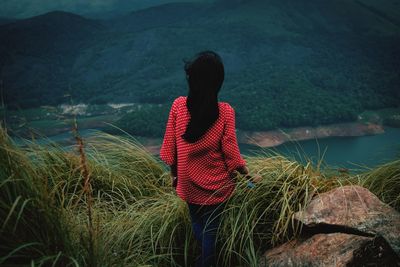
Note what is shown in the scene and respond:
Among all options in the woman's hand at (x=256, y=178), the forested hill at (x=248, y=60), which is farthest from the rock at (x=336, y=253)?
the forested hill at (x=248, y=60)

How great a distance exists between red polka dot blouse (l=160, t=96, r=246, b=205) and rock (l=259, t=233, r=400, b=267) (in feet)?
1.59

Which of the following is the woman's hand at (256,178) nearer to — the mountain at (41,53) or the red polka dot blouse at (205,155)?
the red polka dot blouse at (205,155)

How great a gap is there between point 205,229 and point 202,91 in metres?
0.83

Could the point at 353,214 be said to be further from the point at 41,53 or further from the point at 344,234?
the point at 41,53

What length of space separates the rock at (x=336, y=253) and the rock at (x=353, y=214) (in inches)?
2.7

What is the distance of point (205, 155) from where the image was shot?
7.94 feet

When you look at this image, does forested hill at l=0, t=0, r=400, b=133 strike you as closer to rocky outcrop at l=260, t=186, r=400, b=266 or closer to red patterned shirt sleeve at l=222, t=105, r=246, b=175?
rocky outcrop at l=260, t=186, r=400, b=266

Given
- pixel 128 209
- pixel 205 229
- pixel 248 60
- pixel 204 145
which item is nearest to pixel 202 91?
pixel 204 145

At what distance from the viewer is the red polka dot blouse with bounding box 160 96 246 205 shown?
239cm

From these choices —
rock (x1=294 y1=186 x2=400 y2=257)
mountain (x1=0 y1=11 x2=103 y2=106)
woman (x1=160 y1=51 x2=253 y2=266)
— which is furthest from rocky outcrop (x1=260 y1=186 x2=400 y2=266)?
mountain (x1=0 y1=11 x2=103 y2=106)

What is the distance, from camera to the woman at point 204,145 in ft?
7.43

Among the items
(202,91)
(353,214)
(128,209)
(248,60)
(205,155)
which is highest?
(202,91)

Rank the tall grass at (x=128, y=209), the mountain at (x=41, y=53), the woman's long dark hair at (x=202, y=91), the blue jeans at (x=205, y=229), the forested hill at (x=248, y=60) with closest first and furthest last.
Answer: the tall grass at (x=128, y=209), the woman's long dark hair at (x=202, y=91), the blue jeans at (x=205, y=229), the forested hill at (x=248, y=60), the mountain at (x=41, y=53)

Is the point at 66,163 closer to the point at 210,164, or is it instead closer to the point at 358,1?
the point at 210,164
